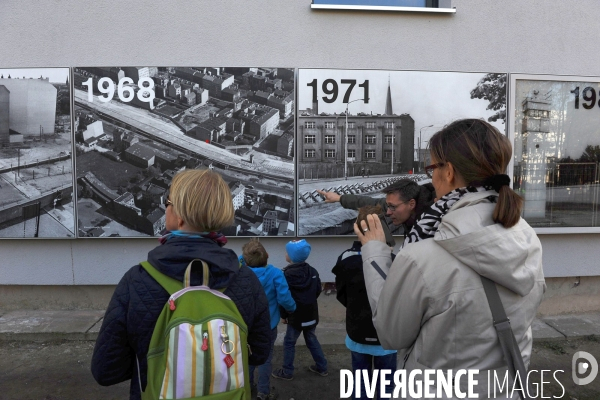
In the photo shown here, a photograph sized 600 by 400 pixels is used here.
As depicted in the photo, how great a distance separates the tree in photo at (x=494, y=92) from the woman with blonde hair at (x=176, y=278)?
14.8 feet

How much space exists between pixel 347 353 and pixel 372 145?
2452mm

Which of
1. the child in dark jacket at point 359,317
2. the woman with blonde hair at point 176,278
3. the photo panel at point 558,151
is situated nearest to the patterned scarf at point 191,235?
the woman with blonde hair at point 176,278

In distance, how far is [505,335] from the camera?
1376 millimetres

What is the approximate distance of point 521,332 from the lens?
4.70 ft

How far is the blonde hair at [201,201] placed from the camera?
1.58 m

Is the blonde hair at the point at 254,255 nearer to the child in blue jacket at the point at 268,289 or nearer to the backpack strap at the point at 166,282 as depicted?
the child in blue jacket at the point at 268,289

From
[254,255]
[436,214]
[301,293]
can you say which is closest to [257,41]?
[254,255]

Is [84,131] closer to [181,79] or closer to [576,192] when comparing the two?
[181,79]

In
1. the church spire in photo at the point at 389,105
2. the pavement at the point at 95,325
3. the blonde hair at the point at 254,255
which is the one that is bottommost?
the pavement at the point at 95,325

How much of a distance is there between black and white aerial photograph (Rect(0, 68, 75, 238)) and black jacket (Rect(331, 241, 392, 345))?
3679 mm

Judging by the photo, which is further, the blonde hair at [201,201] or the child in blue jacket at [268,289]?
the child in blue jacket at [268,289]

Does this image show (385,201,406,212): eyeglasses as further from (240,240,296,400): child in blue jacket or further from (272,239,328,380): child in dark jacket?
(240,240,296,400): child in blue jacket

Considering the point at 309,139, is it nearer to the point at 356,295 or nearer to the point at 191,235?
the point at 356,295

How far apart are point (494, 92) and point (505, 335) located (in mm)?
4549
